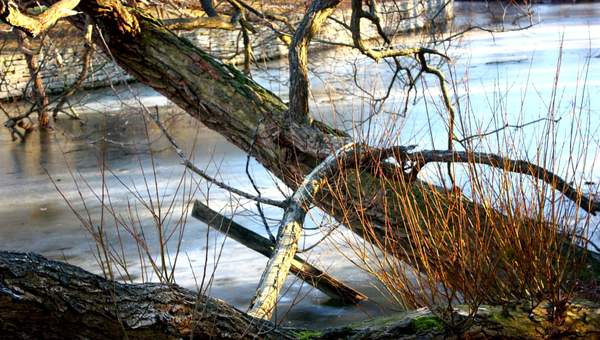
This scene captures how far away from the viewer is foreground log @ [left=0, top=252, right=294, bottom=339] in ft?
9.86

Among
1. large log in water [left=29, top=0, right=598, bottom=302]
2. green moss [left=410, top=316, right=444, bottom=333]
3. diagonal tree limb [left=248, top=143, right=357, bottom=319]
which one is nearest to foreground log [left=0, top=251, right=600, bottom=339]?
green moss [left=410, top=316, right=444, bottom=333]

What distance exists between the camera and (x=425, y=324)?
3.48 meters

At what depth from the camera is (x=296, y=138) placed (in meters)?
6.17

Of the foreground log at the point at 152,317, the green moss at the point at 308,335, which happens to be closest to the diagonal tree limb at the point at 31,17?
the foreground log at the point at 152,317

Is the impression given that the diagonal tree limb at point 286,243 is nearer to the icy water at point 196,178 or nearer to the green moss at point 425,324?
the icy water at point 196,178

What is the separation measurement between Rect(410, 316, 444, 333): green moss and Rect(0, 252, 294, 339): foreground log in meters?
0.59

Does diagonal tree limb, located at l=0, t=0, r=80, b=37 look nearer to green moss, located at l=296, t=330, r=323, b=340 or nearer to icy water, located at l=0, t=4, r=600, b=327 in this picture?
icy water, located at l=0, t=4, r=600, b=327

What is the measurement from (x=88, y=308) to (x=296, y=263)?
3126 mm

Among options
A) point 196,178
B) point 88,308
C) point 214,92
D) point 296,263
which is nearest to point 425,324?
point 88,308

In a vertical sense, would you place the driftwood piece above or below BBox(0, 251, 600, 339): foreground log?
below

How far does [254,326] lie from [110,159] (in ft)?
31.4

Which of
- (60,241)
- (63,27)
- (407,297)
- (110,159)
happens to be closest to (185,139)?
(110,159)

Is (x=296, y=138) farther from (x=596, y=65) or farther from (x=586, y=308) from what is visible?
(x=596, y=65)

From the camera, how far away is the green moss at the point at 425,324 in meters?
3.46
